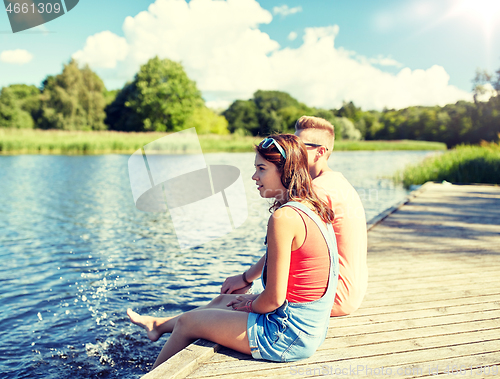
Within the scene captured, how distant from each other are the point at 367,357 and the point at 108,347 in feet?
8.07

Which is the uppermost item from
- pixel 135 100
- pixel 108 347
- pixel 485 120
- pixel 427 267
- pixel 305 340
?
pixel 135 100

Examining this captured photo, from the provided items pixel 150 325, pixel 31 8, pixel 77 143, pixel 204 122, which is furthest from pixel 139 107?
pixel 150 325

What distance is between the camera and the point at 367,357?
2.20 m

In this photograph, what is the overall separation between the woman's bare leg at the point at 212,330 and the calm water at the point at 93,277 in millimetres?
1221

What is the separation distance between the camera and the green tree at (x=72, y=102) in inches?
1922

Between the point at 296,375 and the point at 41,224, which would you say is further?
the point at 41,224

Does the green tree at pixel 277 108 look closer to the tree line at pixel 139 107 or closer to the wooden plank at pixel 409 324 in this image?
the tree line at pixel 139 107

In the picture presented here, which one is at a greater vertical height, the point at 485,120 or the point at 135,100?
the point at 135,100

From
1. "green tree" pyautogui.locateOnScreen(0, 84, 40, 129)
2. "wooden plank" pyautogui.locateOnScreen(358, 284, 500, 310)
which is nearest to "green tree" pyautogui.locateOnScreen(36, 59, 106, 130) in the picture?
"green tree" pyautogui.locateOnScreen(0, 84, 40, 129)

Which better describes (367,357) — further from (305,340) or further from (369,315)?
(369,315)

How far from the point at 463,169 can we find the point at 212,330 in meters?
14.6

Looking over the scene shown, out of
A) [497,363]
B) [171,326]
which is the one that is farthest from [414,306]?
[171,326]

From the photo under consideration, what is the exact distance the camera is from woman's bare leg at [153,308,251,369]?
208cm

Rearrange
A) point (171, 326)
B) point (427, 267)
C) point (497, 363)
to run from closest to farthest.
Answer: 1. point (497, 363)
2. point (171, 326)
3. point (427, 267)
